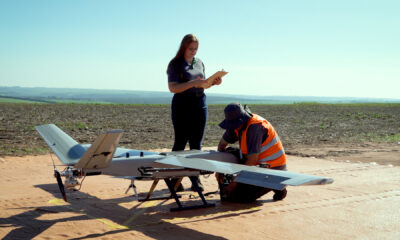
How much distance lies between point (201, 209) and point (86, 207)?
186cm

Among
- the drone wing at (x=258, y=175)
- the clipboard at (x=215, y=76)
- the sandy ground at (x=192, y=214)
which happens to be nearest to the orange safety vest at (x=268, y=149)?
the sandy ground at (x=192, y=214)

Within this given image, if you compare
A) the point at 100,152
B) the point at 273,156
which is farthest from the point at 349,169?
the point at 100,152

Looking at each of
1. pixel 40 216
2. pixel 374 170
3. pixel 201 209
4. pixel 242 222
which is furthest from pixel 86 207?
A: pixel 374 170

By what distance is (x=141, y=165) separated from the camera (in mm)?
6488

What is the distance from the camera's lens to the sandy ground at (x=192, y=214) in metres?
5.33

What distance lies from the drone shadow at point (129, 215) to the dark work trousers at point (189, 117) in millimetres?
1173

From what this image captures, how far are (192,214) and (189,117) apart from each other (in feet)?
6.43

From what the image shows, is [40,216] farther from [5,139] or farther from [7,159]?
[5,139]

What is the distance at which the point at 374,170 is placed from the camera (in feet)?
34.4

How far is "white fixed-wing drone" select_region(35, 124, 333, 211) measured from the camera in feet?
17.5

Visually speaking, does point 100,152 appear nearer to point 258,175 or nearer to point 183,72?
point 258,175

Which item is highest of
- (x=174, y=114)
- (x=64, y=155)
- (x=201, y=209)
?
(x=174, y=114)

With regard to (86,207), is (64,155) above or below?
above

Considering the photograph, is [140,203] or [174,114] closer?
[140,203]
